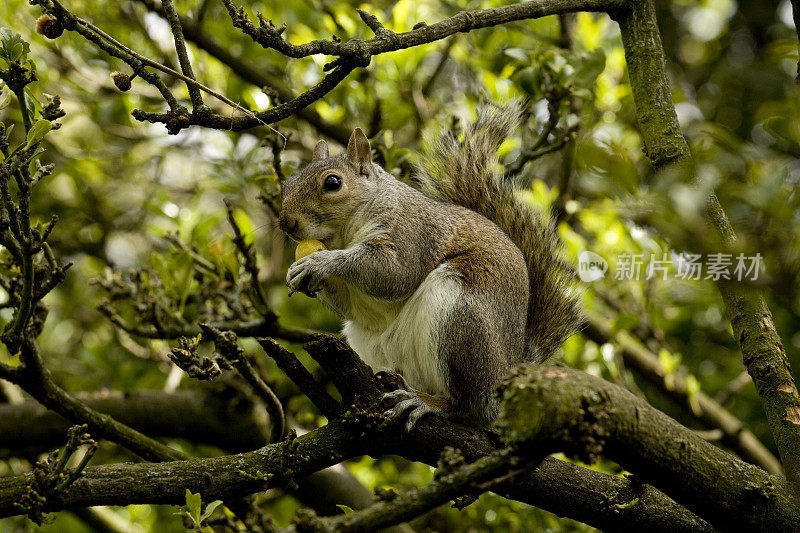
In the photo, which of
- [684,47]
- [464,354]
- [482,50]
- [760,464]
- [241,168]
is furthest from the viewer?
[684,47]

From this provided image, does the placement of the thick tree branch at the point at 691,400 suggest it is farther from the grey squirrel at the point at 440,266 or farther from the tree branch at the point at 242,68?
the tree branch at the point at 242,68

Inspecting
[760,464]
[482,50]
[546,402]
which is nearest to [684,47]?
[482,50]

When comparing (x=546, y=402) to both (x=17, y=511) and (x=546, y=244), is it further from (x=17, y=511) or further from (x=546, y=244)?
(x=546, y=244)

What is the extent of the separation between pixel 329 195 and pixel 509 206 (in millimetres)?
613

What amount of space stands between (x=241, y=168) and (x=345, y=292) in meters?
1.27

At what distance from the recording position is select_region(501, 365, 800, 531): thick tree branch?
1229 millimetres

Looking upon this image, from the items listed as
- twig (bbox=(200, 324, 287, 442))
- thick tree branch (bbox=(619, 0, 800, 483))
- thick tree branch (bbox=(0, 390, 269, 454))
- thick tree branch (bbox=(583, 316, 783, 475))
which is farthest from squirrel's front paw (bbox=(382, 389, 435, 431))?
thick tree branch (bbox=(583, 316, 783, 475))

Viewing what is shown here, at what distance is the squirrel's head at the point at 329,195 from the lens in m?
2.57

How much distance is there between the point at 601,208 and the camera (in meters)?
3.13

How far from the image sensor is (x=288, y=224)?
252 centimetres

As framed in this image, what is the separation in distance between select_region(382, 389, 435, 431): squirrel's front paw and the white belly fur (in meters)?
0.15

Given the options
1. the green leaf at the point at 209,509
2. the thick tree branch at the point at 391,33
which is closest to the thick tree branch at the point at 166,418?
the green leaf at the point at 209,509

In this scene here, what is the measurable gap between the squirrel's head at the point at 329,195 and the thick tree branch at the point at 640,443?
1375mm

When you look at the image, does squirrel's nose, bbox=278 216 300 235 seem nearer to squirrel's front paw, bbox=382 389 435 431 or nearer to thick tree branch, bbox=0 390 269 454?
squirrel's front paw, bbox=382 389 435 431
